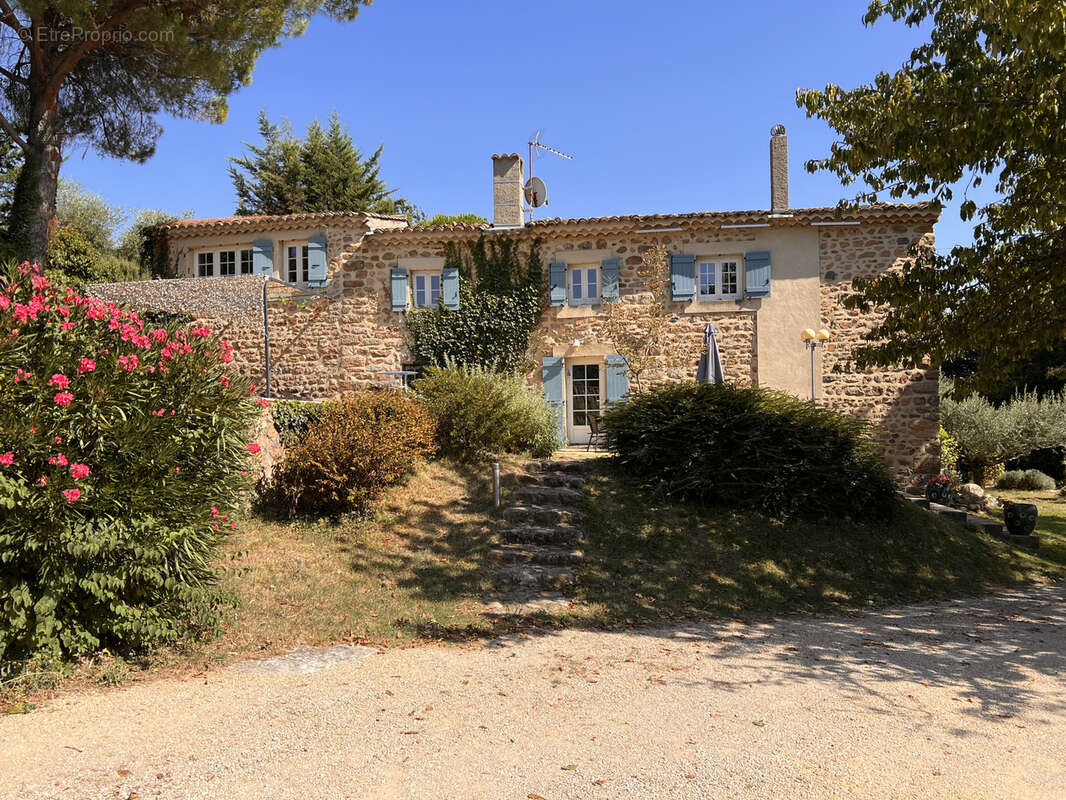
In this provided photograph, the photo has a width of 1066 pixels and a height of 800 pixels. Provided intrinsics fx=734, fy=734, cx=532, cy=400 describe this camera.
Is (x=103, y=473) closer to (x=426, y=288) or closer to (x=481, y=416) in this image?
(x=481, y=416)

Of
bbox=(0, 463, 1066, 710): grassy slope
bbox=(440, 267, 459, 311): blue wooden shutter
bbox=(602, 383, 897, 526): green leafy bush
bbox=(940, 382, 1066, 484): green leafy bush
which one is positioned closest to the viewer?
bbox=(0, 463, 1066, 710): grassy slope

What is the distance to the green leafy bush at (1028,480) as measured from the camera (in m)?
17.0

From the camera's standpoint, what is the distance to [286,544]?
747 cm

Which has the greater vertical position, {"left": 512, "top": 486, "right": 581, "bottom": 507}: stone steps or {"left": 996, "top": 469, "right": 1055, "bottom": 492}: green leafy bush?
{"left": 512, "top": 486, "right": 581, "bottom": 507}: stone steps

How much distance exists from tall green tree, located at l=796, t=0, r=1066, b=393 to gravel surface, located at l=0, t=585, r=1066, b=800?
3.58 metres

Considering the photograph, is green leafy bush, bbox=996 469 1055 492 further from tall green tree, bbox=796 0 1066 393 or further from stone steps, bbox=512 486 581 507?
stone steps, bbox=512 486 581 507

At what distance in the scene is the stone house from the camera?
47.9 feet

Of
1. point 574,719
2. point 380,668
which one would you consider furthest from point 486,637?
point 574,719

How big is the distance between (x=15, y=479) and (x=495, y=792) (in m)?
3.25

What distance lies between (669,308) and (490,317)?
3.72 metres

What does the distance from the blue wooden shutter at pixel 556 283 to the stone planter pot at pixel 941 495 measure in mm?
7730

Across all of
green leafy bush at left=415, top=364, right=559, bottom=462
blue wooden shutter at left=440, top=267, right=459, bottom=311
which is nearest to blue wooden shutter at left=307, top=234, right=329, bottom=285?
blue wooden shutter at left=440, top=267, right=459, bottom=311

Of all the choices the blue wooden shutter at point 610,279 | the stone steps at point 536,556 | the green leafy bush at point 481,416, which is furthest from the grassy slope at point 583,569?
the blue wooden shutter at point 610,279

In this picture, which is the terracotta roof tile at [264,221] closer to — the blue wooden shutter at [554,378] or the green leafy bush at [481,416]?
the blue wooden shutter at [554,378]
